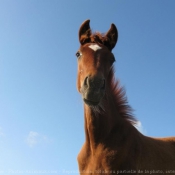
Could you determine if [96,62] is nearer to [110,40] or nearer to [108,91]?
[108,91]

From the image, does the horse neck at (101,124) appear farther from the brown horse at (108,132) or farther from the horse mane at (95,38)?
the horse mane at (95,38)

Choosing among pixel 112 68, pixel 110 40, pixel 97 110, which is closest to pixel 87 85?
pixel 97 110

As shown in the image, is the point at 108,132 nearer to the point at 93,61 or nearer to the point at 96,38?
the point at 93,61

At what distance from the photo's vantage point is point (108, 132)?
4.61m

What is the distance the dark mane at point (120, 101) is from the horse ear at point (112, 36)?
0.68m

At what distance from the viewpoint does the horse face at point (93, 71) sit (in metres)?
4.19

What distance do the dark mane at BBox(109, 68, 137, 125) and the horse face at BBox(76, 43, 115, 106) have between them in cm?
46

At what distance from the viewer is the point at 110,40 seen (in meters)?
5.90

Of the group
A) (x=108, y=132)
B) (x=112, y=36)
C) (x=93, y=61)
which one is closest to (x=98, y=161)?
(x=108, y=132)

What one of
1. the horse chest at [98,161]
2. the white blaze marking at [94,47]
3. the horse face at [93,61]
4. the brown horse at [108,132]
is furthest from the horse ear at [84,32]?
the horse chest at [98,161]

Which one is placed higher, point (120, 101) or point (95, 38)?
point (95, 38)

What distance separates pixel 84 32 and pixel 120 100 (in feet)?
6.61

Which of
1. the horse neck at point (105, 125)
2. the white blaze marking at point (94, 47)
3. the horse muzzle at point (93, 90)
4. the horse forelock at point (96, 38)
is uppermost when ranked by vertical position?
the horse forelock at point (96, 38)

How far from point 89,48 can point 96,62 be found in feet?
1.76
